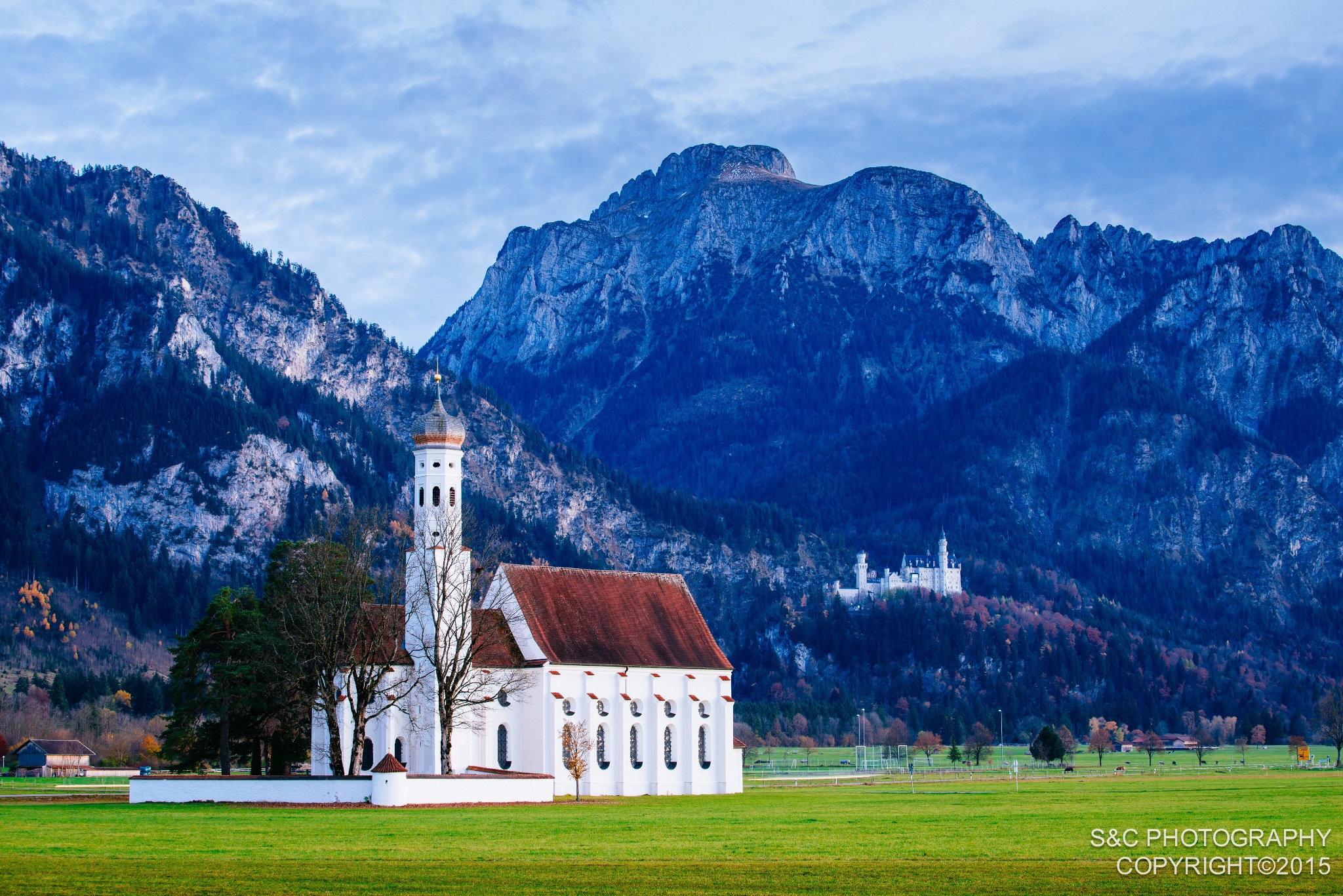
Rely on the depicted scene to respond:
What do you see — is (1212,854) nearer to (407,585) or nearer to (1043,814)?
(1043,814)

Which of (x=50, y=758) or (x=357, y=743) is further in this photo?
(x=50, y=758)

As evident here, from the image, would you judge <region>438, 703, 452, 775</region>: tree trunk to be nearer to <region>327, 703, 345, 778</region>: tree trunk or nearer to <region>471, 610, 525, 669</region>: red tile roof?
<region>471, 610, 525, 669</region>: red tile roof

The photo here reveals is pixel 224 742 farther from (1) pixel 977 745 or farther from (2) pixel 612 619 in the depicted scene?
(1) pixel 977 745

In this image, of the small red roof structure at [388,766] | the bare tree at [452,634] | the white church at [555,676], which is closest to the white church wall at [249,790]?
the small red roof structure at [388,766]

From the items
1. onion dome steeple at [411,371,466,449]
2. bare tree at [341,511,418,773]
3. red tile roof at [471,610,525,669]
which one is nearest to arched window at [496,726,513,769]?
red tile roof at [471,610,525,669]

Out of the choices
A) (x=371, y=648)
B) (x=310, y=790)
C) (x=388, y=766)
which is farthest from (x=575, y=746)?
(x=310, y=790)

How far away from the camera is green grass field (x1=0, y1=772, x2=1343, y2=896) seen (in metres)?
38.8

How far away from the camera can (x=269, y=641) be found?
84312 millimetres

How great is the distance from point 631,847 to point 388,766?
2752cm

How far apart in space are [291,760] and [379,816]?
27.7 meters

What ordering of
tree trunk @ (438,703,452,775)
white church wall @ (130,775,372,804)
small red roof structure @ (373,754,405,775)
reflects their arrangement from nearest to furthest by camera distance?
small red roof structure @ (373,754,405,775)
white church wall @ (130,775,372,804)
tree trunk @ (438,703,452,775)

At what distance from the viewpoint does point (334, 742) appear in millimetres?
84500

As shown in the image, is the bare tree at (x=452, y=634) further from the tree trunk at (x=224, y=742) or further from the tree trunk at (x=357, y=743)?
the tree trunk at (x=224, y=742)

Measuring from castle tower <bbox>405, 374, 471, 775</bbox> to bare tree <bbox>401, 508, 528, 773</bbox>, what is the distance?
5cm
